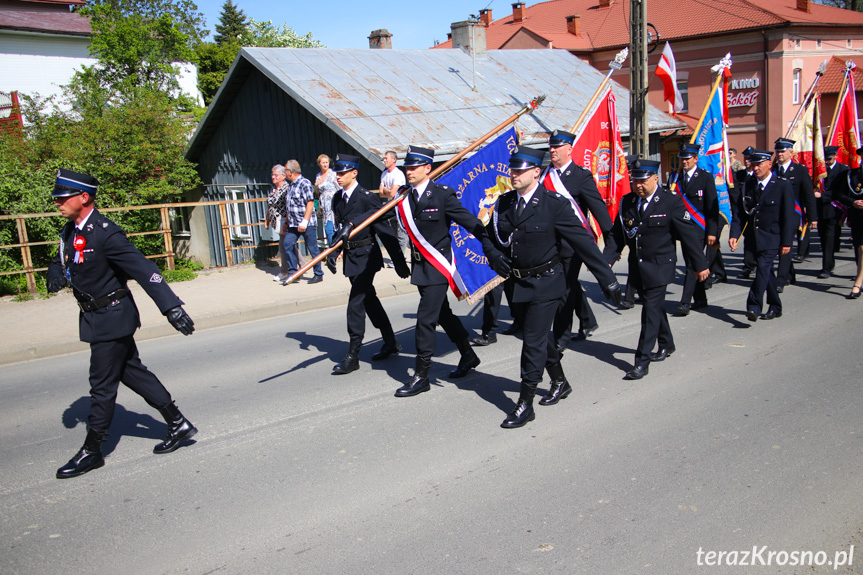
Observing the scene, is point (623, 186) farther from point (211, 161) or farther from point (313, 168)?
point (211, 161)

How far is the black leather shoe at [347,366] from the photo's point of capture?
6.76m

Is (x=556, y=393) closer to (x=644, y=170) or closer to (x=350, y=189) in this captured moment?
(x=644, y=170)

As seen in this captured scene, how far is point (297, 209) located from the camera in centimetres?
1198

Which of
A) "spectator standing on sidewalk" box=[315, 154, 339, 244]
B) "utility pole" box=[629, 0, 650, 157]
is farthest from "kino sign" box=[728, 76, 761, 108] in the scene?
"spectator standing on sidewalk" box=[315, 154, 339, 244]

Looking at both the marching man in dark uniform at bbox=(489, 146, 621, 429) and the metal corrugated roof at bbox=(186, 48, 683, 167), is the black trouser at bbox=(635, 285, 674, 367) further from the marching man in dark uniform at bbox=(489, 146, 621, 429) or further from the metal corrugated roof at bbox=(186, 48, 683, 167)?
the metal corrugated roof at bbox=(186, 48, 683, 167)

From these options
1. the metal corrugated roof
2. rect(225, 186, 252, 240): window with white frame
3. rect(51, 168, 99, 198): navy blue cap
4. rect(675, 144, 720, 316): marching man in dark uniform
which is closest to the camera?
rect(51, 168, 99, 198): navy blue cap

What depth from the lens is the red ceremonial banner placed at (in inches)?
401

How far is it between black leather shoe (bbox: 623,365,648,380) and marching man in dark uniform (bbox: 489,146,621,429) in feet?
4.11

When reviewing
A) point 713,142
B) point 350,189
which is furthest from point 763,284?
point 350,189

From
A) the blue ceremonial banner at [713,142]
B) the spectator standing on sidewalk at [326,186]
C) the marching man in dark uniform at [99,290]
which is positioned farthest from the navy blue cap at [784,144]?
the marching man in dark uniform at [99,290]

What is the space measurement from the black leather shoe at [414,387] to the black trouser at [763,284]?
4.42 meters

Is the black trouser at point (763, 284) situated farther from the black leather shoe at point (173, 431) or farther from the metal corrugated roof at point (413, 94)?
the metal corrugated roof at point (413, 94)

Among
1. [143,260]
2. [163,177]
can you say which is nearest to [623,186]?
[143,260]

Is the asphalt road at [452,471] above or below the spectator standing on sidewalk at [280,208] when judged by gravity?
below
